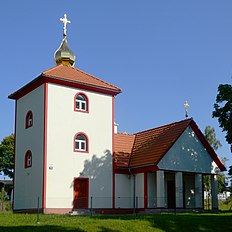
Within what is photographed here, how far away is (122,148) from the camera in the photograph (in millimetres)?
32562

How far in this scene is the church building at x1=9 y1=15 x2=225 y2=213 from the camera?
28344mm

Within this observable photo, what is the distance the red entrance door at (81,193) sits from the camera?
28750 mm

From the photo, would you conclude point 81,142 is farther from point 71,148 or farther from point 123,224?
point 123,224

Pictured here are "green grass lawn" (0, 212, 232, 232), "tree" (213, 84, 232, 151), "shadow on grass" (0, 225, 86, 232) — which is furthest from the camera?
"tree" (213, 84, 232, 151)

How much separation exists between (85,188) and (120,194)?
8.59ft

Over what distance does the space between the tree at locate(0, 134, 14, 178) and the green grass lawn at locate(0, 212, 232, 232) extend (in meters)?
45.3

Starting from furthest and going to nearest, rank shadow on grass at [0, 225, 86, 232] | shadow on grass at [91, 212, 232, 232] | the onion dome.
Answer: the onion dome → shadow on grass at [91, 212, 232, 232] → shadow on grass at [0, 225, 86, 232]

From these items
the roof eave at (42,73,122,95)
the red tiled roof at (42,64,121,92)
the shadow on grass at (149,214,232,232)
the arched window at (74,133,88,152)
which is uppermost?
the red tiled roof at (42,64,121,92)

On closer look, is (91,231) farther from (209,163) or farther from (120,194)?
(209,163)

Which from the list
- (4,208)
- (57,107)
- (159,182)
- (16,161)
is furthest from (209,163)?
(4,208)

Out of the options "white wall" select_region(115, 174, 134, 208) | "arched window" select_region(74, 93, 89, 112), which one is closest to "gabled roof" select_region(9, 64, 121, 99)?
"arched window" select_region(74, 93, 89, 112)

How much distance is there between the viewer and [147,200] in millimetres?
29609

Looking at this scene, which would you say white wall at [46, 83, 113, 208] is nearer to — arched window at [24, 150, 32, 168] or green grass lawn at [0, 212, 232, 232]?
arched window at [24, 150, 32, 168]

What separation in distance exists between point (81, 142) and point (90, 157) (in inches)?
43.8
